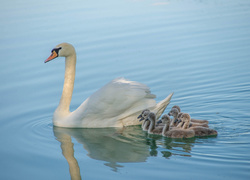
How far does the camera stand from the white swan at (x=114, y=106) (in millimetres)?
7926

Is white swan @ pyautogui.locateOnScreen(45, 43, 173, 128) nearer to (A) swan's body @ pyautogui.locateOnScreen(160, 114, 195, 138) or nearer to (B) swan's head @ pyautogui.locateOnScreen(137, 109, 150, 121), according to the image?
(B) swan's head @ pyautogui.locateOnScreen(137, 109, 150, 121)

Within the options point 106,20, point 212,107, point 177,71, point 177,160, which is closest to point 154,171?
point 177,160

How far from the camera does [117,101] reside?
793cm

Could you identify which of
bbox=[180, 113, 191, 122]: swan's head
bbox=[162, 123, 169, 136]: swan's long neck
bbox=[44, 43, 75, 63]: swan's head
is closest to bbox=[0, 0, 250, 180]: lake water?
bbox=[162, 123, 169, 136]: swan's long neck

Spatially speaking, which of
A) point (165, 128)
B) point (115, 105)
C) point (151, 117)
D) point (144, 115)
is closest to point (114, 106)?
point (115, 105)

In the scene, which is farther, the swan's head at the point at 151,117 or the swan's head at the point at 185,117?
the swan's head at the point at 151,117

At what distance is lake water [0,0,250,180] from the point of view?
6461 mm

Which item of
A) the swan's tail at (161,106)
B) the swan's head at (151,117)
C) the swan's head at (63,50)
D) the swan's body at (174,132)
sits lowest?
the swan's body at (174,132)

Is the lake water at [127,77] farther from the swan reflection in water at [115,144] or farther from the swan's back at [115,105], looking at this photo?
the swan's back at [115,105]

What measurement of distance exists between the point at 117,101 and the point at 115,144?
2.89 ft

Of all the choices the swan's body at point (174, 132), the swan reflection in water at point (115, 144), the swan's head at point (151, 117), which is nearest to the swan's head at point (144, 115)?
the swan's head at point (151, 117)

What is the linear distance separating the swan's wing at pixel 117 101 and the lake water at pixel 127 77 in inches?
13.4

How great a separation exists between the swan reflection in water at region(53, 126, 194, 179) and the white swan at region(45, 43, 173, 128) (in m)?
0.13

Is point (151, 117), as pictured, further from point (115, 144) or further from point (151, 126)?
point (115, 144)
